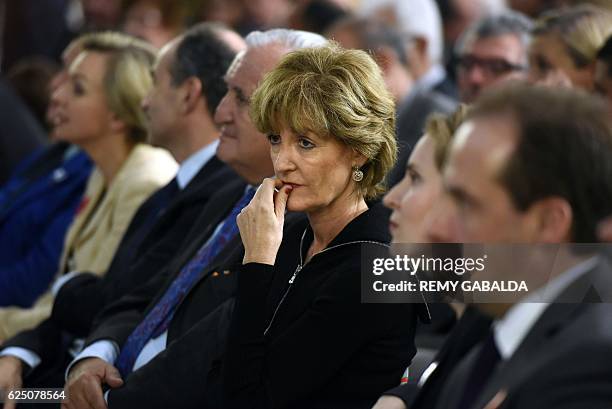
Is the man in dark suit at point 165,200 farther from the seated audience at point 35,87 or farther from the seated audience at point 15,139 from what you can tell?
the seated audience at point 35,87

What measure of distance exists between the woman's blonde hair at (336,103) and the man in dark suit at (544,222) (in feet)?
2.81

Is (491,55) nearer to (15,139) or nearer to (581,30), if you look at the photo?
(581,30)

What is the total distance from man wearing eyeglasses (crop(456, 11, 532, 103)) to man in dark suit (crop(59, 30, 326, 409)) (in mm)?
2225

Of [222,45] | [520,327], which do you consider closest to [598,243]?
[520,327]

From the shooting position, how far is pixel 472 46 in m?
5.83

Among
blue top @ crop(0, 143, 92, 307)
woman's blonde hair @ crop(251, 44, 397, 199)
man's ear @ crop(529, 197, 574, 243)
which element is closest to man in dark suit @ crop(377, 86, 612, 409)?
man's ear @ crop(529, 197, 574, 243)

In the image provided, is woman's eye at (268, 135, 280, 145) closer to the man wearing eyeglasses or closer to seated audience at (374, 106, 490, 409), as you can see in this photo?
seated audience at (374, 106, 490, 409)

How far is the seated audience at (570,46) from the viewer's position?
461cm

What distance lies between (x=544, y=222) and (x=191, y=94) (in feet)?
8.58

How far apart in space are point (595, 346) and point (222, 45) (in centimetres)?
281

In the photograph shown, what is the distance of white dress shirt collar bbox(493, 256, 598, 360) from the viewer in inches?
74.1

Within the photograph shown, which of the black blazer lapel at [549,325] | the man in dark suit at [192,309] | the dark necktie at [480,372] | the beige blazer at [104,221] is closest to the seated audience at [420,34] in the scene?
the beige blazer at [104,221]

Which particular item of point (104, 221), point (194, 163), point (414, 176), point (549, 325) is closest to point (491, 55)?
point (194, 163)

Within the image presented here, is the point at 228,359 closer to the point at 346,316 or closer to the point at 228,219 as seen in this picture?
the point at 346,316
